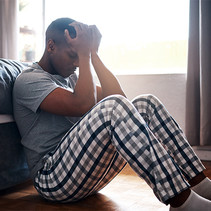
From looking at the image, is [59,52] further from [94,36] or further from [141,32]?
[141,32]

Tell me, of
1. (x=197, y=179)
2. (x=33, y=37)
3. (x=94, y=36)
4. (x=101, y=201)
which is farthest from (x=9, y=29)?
(x=197, y=179)

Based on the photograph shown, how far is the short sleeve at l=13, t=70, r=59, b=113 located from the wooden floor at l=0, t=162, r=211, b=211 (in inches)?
15.7

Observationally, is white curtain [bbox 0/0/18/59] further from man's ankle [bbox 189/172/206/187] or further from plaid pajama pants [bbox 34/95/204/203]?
man's ankle [bbox 189/172/206/187]

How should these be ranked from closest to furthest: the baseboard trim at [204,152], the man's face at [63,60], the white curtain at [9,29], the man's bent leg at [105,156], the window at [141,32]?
the man's bent leg at [105,156]
the man's face at [63,60]
the baseboard trim at [204,152]
the window at [141,32]
the white curtain at [9,29]

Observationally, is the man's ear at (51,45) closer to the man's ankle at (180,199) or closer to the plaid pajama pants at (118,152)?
the plaid pajama pants at (118,152)

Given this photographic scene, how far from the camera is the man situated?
1.08 m

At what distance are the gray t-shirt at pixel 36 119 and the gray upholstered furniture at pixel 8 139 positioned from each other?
8cm

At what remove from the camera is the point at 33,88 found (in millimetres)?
1396

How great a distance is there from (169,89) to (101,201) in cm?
147

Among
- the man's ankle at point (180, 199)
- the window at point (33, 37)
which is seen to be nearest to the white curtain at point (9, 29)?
the window at point (33, 37)

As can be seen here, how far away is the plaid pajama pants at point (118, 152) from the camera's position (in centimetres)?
107

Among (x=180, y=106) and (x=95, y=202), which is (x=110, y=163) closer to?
(x=95, y=202)

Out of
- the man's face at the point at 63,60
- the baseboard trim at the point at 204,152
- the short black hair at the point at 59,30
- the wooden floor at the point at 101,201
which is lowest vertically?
the baseboard trim at the point at 204,152

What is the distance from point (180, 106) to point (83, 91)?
1.55 meters
